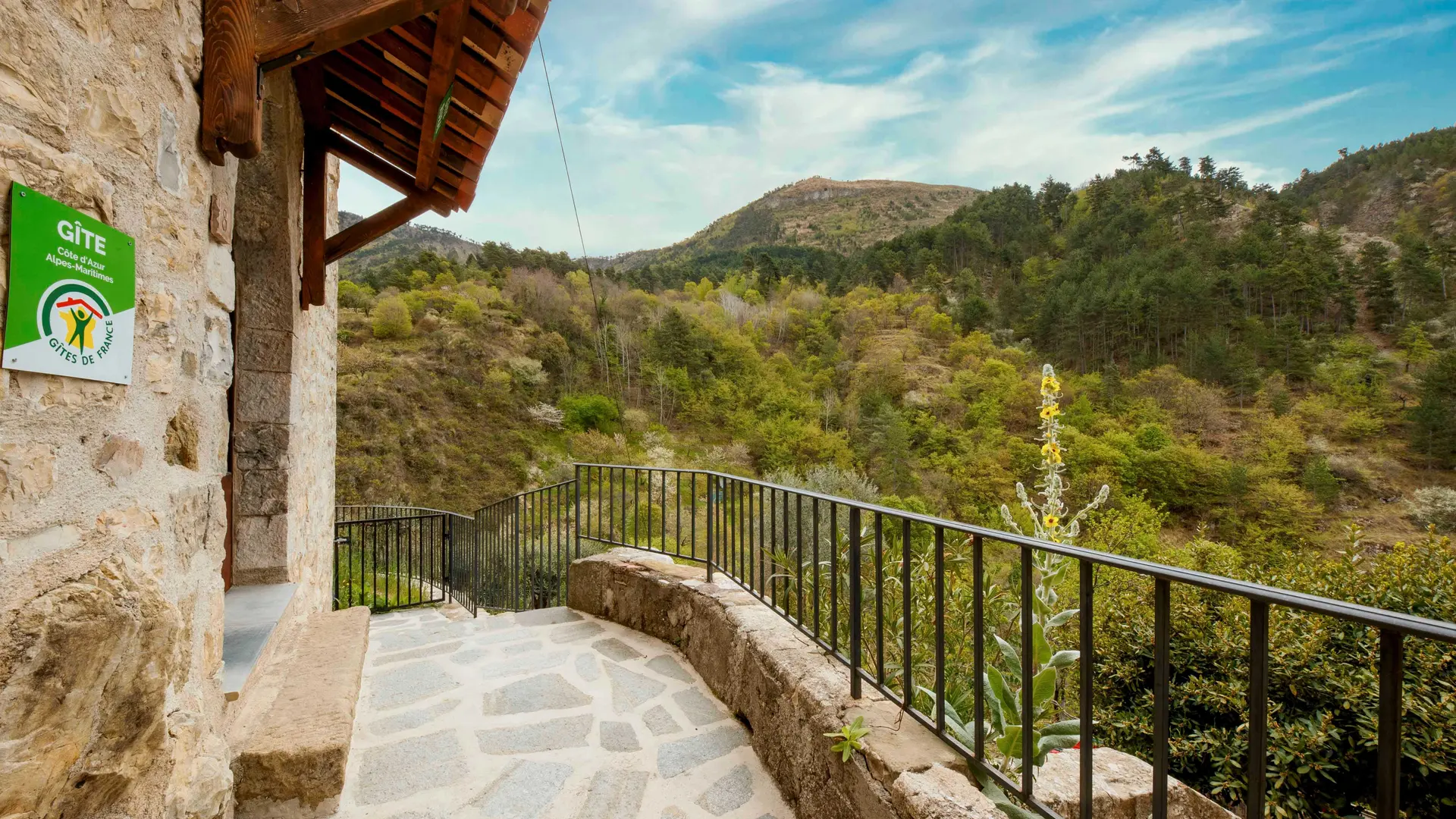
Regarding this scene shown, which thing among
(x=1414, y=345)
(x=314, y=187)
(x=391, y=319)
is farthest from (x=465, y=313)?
(x=1414, y=345)

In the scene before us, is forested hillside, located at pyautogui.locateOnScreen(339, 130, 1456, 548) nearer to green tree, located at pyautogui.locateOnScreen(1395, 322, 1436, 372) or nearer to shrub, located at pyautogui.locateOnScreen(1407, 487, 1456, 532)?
green tree, located at pyautogui.locateOnScreen(1395, 322, 1436, 372)

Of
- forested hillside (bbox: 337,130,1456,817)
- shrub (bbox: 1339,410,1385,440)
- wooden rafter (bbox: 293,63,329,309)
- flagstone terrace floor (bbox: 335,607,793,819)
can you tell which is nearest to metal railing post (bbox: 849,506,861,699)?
flagstone terrace floor (bbox: 335,607,793,819)

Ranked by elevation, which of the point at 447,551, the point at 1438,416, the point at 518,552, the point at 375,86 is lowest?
the point at 447,551

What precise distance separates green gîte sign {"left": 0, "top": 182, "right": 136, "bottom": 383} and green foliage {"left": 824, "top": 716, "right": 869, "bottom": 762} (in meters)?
1.79

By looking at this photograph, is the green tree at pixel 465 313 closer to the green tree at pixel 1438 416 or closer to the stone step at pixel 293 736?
the stone step at pixel 293 736

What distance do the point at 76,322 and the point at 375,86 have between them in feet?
7.66

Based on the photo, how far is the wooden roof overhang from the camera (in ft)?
4.58

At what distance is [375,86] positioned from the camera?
2746 millimetres

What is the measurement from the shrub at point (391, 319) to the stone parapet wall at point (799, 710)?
66.3 ft

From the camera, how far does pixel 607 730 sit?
7.94 feet

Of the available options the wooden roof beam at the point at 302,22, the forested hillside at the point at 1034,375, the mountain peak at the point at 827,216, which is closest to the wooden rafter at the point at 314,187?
the wooden roof beam at the point at 302,22

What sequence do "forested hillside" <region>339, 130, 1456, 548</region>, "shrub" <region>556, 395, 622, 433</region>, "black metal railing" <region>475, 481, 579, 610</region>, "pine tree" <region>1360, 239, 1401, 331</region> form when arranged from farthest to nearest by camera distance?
"pine tree" <region>1360, 239, 1401, 331</region>
"shrub" <region>556, 395, 622, 433</region>
"forested hillside" <region>339, 130, 1456, 548</region>
"black metal railing" <region>475, 481, 579, 610</region>

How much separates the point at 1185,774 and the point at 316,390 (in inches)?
219

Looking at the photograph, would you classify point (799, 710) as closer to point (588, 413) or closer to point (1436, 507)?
point (588, 413)
